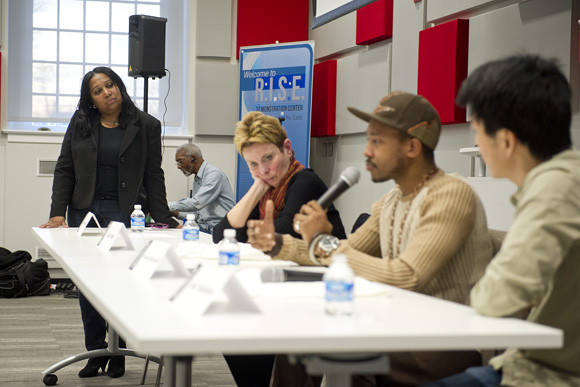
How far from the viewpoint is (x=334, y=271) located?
51.5 inches

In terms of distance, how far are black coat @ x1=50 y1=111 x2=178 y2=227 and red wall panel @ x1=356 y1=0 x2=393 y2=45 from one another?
6.95 ft

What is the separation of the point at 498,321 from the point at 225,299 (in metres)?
0.51

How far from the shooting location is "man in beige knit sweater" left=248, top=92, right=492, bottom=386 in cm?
169

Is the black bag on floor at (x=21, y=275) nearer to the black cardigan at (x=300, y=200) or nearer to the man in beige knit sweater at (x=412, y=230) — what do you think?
the black cardigan at (x=300, y=200)

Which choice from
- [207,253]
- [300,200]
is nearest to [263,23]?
[300,200]

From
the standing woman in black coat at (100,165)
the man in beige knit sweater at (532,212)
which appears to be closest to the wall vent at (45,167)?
the standing woman in black coat at (100,165)

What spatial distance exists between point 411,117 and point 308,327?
34.4 inches

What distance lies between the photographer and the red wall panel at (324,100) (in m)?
6.30

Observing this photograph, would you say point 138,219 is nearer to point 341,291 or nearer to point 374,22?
point 341,291

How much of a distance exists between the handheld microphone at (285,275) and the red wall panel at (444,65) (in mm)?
2626

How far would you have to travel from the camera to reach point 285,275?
1.74m

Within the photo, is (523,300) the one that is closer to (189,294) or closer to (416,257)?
(416,257)

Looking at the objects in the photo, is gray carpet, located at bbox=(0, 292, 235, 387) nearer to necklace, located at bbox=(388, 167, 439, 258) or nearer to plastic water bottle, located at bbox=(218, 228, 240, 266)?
plastic water bottle, located at bbox=(218, 228, 240, 266)

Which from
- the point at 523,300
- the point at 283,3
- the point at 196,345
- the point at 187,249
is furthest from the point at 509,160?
the point at 283,3
